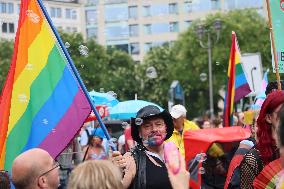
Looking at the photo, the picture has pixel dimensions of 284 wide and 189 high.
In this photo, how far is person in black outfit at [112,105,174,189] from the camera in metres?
4.31

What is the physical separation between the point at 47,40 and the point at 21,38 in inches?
9.0

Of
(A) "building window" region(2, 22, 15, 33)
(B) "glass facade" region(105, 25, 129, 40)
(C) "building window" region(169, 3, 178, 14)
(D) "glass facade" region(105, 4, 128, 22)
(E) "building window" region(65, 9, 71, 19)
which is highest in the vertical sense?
(E) "building window" region(65, 9, 71, 19)

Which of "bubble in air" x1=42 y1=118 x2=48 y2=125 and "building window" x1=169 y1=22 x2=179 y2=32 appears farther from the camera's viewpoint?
"building window" x1=169 y1=22 x2=179 y2=32

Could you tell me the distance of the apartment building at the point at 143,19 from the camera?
6569 centimetres

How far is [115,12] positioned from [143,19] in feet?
12.9

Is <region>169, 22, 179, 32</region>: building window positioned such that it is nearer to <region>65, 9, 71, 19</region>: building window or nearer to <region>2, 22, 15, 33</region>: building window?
<region>65, 9, 71, 19</region>: building window

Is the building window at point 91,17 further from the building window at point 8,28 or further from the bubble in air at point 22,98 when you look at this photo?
the bubble in air at point 22,98

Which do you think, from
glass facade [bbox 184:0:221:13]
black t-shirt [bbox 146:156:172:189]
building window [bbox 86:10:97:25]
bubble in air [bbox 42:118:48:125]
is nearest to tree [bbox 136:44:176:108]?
glass facade [bbox 184:0:221:13]

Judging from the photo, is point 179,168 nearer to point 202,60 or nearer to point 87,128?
point 87,128

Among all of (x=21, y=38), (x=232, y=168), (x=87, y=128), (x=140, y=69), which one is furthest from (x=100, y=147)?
(x=140, y=69)

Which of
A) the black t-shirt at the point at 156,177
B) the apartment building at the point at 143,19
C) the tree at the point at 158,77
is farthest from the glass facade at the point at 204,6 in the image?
the black t-shirt at the point at 156,177

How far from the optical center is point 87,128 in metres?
13.2

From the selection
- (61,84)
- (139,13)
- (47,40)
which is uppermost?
(139,13)

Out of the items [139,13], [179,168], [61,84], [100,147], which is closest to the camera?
[179,168]
